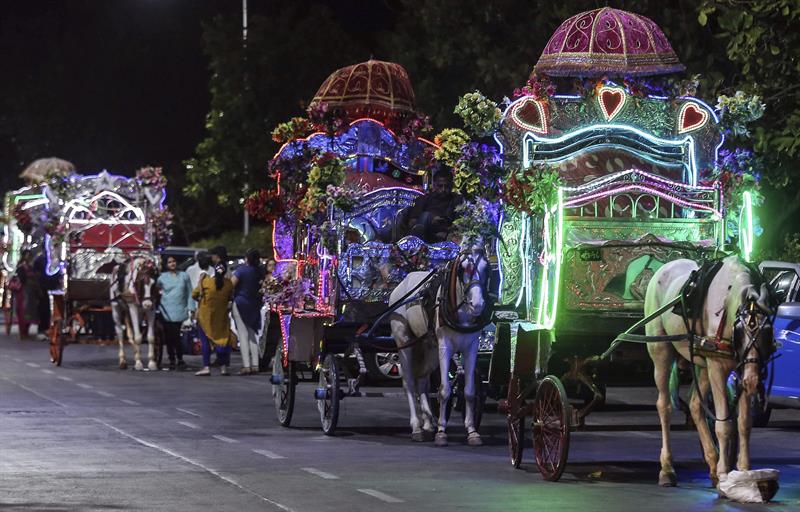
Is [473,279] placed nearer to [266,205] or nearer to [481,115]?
[481,115]

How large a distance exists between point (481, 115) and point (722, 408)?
14.4 ft

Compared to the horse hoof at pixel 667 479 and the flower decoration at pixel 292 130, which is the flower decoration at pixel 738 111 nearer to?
the horse hoof at pixel 667 479

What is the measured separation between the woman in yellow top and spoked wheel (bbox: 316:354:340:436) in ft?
32.7

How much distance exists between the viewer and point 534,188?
15688mm

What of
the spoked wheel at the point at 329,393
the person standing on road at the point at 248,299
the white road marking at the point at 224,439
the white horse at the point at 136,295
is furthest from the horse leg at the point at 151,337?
the white road marking at the point at 224,439

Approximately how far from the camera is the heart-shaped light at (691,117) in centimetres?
1695

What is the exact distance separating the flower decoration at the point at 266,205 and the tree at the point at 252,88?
26.6m

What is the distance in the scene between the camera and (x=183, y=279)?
29.0m

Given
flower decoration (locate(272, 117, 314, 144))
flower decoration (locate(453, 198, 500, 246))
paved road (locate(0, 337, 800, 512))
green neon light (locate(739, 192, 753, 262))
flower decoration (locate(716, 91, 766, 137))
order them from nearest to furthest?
paved road (locate(0, 337, 800, 512))
green neon light (locate(739, 192, 753, 262))
flower decoration (locate(716, 91, 766, 137))
flower decoration (locate(453, 198, 500, 246))
flower decoration (locate(272, 117, 314, 144))

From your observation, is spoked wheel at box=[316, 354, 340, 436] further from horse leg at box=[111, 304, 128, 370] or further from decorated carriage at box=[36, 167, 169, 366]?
decorated carriage at box=[36, 167, 169, 366]

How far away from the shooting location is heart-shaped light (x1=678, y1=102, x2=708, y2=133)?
1695 centimetres

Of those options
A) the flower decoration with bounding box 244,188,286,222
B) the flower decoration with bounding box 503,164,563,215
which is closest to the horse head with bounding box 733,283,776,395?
the flower decoration with bounding box 503,164,563,215

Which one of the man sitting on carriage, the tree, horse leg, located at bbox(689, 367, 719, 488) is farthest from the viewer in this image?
the tree

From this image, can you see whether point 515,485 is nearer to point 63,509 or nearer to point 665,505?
point 665,505
